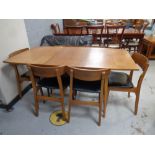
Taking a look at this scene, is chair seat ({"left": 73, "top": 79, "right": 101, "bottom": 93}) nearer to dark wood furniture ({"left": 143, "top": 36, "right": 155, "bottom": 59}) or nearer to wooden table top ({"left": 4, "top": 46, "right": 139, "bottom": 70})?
wooden table top ({"left": 4, "top": 46, "right": 139, "bottom": 70})

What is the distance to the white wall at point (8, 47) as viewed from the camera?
1827 millimetres

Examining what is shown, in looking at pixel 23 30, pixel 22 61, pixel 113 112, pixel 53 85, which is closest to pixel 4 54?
pixel 22 61

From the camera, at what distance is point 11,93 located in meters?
2.04

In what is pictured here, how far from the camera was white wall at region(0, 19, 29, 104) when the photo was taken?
5.99ft

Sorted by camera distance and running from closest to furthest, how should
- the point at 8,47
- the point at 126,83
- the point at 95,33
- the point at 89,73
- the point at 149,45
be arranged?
the point at 89,73, the point at 126,83, the point at 8,47, the point at 149,45, the point at 95,33

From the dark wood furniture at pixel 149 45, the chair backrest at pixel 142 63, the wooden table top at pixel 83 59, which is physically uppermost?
the wooden table top at pixel 83 59

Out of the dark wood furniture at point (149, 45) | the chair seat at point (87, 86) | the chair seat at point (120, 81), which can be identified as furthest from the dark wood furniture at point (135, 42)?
the chair seat at point (87, 86)

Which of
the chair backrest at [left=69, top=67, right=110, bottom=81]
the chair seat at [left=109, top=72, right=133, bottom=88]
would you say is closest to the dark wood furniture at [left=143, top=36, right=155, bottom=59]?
the chair seat at [left=109, top=72, right=133, bottom=88]

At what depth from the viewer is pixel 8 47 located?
76.7 inches

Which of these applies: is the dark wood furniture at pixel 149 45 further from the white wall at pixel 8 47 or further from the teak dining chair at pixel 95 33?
the white wall at pixel 8 47

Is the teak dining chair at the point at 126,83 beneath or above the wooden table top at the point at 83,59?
beneath

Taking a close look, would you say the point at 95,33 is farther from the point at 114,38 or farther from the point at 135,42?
the point at 135,42

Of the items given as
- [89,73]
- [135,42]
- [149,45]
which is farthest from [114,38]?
[89,73]
